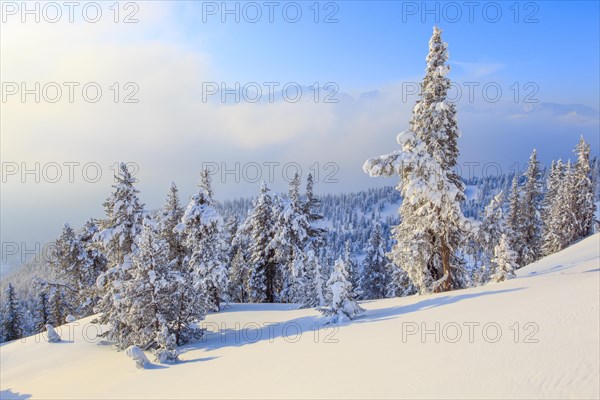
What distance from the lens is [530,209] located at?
43031 millimetres

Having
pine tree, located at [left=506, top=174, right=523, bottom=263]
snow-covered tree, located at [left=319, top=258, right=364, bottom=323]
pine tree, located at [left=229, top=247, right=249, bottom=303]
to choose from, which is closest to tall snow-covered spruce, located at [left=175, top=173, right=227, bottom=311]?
snow-covered tree, located at [left=319, top=258, right=364, bottom=323]

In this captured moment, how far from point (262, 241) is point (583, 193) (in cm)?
3760

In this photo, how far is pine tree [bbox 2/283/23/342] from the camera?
52094 mm

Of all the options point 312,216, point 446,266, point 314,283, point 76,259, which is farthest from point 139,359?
point 76,259

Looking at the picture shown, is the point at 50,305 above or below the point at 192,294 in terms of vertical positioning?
below

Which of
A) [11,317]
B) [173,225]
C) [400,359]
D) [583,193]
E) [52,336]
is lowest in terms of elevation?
[11,317]

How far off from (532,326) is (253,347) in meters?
10.0

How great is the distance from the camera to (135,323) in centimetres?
1889

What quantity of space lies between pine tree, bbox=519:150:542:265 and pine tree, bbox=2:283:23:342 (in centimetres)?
6914

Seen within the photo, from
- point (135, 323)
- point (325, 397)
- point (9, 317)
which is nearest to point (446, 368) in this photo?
point (325, 397)

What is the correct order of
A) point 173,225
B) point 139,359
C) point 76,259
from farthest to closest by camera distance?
point 76,259 → point 173,225 → point 139,359

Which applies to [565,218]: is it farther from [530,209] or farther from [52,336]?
[52,336]

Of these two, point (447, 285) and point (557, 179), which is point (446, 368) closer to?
point (447, 285)

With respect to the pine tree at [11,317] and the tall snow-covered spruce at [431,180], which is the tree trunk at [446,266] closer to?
the tall snow-covered spruce at [431,180]
